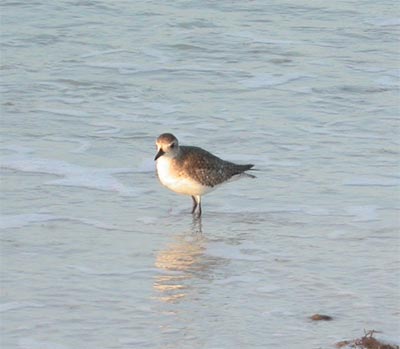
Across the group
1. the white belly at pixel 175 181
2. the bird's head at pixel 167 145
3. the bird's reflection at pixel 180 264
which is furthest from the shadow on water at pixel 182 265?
the bird's head at pixel 167 145

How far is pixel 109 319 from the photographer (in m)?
7.26

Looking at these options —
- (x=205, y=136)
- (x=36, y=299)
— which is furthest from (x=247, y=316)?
(x=205, y=136)

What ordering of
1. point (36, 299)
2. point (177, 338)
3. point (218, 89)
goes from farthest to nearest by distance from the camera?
point (218, 89), point (36, 299), point (177, 338)

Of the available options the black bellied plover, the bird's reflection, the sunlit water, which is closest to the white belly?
the black bellied plover

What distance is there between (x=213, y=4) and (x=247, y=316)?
35.0 ft

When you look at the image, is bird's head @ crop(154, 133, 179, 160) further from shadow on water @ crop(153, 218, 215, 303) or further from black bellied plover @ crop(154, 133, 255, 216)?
shadow on water @ crop(153, 218, 215, 303)

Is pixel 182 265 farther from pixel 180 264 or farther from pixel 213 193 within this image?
pixel 213 193

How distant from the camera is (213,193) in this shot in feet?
34.3

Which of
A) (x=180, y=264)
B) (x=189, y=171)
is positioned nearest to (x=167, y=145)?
(x=189, y=171)

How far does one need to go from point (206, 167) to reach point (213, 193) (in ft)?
1.87

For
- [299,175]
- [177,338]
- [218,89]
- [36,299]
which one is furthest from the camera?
[218,89]

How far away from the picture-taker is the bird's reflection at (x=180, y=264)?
786 cm

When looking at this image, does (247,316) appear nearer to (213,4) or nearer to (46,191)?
(46,191)

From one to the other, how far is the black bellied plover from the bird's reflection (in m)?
0.46
